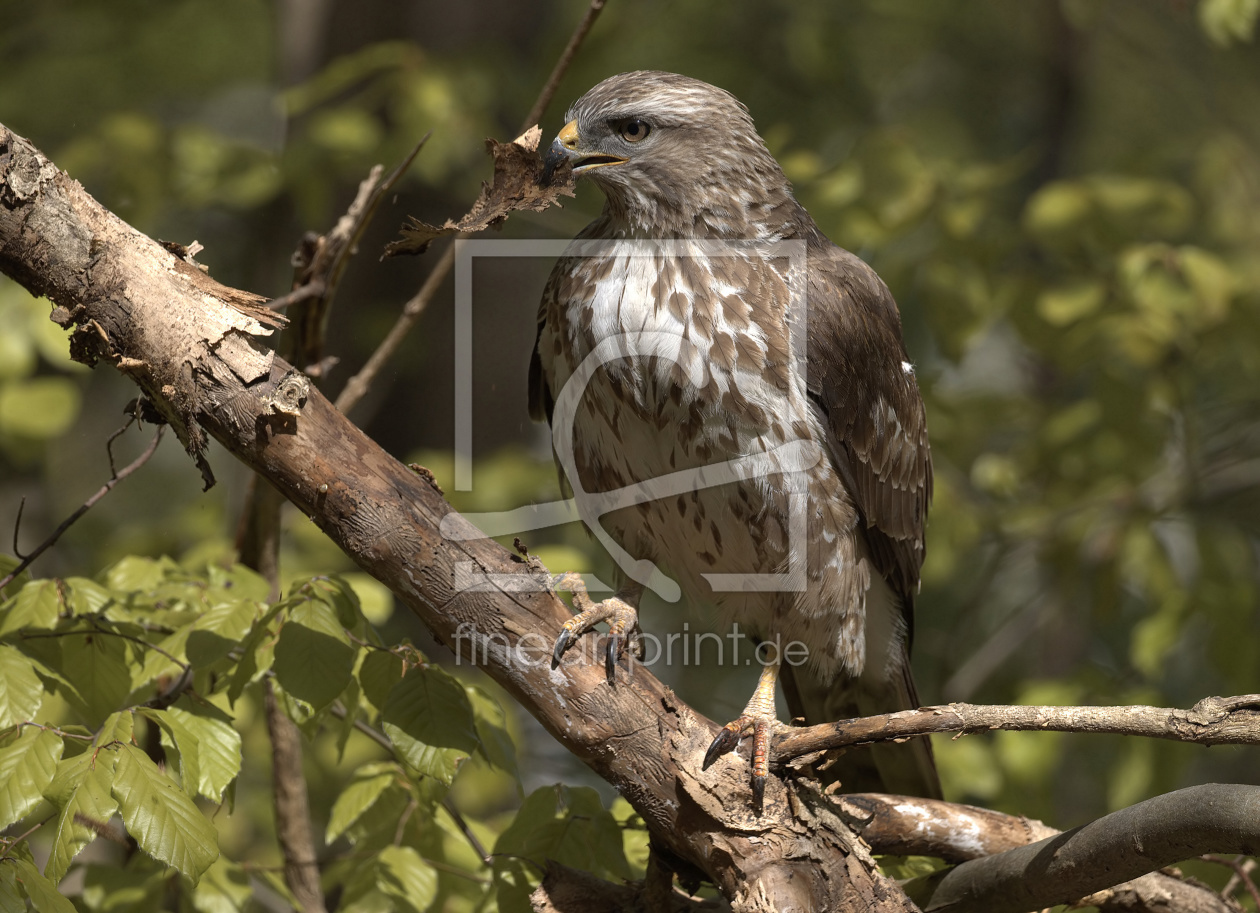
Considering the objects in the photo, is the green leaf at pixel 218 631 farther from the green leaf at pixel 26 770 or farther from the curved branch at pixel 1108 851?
the curved branch at pixel 1108 851

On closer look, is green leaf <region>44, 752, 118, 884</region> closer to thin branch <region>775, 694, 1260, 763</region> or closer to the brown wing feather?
thin branch <region>775, 694, 1260, 763</region>

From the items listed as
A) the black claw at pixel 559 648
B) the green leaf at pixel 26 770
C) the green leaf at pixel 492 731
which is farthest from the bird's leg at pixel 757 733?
the green leaf at pixel 26 770

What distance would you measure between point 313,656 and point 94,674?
57cm

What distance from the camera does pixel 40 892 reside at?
69.0 inches

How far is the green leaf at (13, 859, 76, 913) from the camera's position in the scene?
1.75m

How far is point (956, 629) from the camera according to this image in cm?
558

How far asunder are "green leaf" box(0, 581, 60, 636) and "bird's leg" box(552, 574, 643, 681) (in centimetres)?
109

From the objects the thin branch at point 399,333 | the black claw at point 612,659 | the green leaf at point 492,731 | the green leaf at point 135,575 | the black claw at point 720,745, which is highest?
the thin branch at point 399,333

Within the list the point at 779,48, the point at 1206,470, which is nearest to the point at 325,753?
the point at 1206,470

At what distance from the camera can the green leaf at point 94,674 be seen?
2412 mm

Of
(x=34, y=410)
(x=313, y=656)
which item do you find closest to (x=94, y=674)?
(x=313, y=656)

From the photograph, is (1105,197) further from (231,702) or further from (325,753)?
(325,753)

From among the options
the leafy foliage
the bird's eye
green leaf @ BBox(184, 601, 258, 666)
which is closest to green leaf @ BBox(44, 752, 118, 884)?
the leafy foliage

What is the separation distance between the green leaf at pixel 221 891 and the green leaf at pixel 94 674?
0.47 meters
